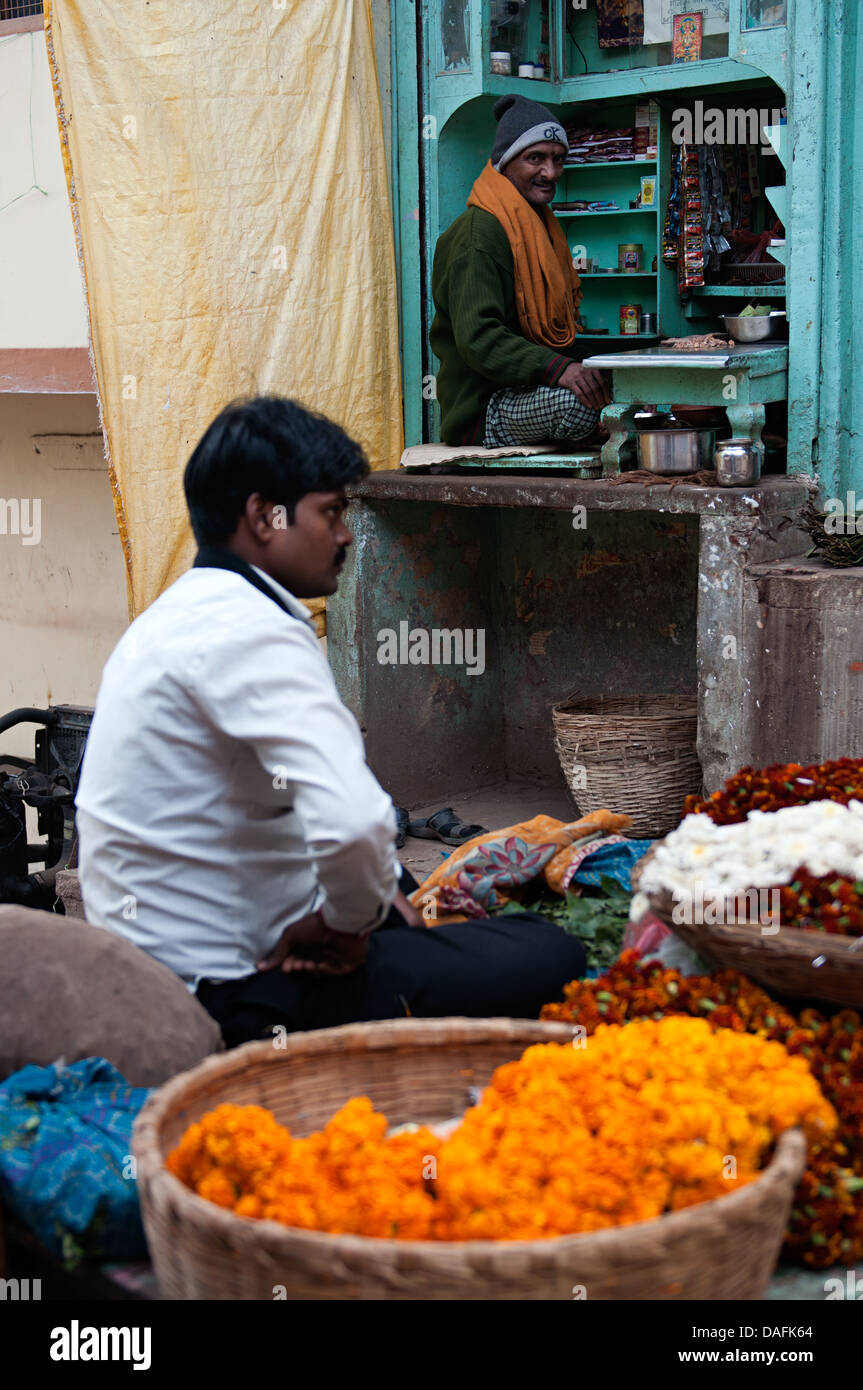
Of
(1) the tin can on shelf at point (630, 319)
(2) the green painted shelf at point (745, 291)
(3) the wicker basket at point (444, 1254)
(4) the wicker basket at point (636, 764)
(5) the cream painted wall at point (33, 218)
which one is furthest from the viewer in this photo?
(1) the tin can on shelf at point (630, 319)

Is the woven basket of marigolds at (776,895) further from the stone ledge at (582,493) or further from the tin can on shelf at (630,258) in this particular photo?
the tin can on shelf at (630,258)

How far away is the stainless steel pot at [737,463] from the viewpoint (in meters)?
4.45

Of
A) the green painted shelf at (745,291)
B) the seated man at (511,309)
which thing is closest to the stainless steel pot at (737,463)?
the seated man at (511,309)

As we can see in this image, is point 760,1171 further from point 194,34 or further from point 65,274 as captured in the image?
point 65,274

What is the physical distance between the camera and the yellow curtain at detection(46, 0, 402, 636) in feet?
15.5

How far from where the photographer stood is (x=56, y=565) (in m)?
7.44

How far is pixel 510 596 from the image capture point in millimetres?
5953

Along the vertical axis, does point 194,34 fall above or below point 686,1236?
above

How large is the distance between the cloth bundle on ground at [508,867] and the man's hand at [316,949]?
0.80m

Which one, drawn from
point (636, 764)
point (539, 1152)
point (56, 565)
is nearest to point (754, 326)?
point (636, 764)

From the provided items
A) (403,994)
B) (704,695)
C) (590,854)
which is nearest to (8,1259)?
(403,994)

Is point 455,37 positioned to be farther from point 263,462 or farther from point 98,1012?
point 98,1012
